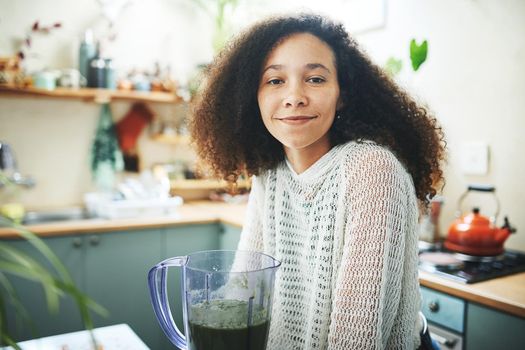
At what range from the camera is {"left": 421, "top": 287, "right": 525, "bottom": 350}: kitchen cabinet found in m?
1.20

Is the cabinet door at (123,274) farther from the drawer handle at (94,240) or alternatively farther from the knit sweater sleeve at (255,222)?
the knit sweater sleeve at (255,222)

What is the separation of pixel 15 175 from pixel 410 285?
236 cm

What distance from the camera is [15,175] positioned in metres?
2.56

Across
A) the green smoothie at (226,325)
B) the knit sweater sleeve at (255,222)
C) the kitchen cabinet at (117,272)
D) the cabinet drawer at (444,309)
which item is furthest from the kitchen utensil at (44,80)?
the green smoothie at (226,325)

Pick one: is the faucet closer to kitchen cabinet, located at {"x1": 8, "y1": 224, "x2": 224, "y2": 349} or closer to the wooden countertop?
the wooden countertop

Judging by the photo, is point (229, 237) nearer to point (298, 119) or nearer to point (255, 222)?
point (255, 222)

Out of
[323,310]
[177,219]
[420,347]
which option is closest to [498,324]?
[420,347]

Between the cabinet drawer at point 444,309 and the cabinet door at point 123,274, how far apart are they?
1434 millimetres

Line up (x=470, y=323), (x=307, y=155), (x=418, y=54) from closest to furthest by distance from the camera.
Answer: (x=307, y=155) < (x=470, y=323) < (x=418, y=54)

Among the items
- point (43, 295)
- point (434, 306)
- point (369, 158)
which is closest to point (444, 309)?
point (434, 306)

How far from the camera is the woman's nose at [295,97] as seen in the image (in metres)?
0.97

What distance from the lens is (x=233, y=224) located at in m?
2.38

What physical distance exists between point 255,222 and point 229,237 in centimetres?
132

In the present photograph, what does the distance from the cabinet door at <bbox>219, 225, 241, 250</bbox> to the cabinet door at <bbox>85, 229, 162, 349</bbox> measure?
1.14ft
